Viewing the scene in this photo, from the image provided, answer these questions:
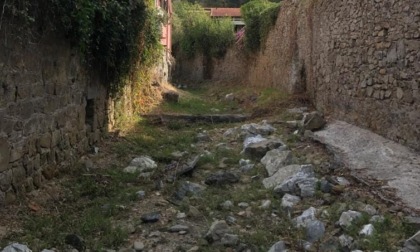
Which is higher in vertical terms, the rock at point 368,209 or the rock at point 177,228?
the rock at point 368,209

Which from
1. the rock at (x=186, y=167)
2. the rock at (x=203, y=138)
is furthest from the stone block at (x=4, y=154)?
the rock at (x=203, y=138)

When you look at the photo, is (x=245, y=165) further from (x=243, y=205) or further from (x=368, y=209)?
(x=368, y=209)

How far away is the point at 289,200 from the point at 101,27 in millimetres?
3583

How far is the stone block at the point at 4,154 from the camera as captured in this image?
13.7 feet

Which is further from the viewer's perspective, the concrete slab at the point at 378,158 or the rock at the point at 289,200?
the rock at the point at 289,200

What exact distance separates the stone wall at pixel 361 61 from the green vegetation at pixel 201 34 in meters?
11.2

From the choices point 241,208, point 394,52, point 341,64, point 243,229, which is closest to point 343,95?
point 341,64

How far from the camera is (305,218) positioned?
14.4 ft

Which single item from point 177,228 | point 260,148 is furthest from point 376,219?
point 260,148

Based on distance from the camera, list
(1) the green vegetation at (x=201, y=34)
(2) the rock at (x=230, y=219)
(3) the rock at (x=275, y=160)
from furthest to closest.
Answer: (1) the green vegetation at (x=201, y=34) → (3) the rock at (x=275, y=160) → (2) the rock at (x=230, y=219)

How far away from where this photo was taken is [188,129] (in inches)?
379

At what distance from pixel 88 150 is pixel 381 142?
13.7ft

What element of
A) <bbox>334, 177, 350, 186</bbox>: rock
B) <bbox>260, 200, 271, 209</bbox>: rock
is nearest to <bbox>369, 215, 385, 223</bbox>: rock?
<bbox>334, 177, 350, 186</bbox>: rock

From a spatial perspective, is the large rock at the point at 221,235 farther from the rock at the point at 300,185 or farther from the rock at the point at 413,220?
the rock at the point at 413,220
